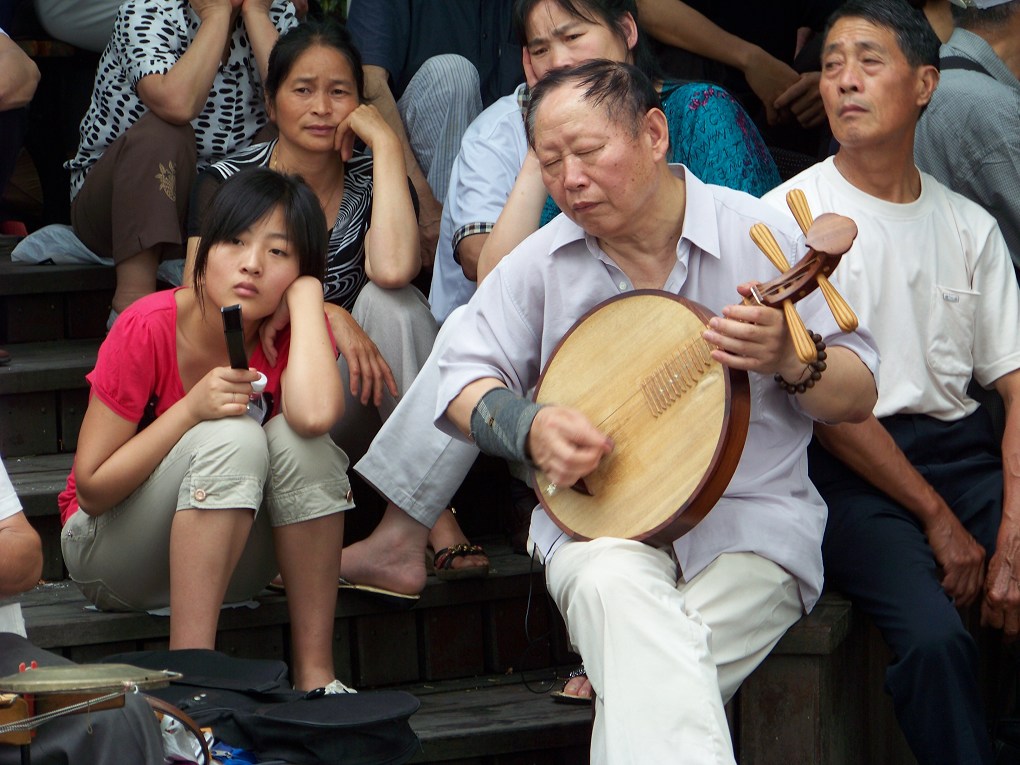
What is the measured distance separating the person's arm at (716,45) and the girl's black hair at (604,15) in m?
0.93

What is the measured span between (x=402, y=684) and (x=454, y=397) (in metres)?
0.98

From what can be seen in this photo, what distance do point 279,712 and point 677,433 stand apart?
870 mm

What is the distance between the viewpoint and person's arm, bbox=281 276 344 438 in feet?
9.81

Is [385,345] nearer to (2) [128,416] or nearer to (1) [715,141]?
(2) [128,416]

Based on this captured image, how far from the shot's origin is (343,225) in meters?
3.83

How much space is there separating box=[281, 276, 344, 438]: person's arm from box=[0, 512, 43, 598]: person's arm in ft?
2.27

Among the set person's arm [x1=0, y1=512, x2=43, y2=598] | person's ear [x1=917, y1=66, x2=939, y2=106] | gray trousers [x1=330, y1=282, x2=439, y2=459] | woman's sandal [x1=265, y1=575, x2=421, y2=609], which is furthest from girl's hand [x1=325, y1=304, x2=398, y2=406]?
person's ear [x1=917, y1=66, x2=939, y2=106]

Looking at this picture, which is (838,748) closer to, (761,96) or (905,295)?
(905,295)

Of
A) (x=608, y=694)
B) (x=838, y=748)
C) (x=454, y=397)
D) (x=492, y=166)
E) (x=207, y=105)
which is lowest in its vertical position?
(x=838, y=748)

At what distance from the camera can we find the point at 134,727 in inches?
84.3

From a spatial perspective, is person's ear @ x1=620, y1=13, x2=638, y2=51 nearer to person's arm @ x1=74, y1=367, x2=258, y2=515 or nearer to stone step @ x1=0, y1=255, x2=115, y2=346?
Answer: person's arm @ x1=74, y1=367, x2=258, y2=515

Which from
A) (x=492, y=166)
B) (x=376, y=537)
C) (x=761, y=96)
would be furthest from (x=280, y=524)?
(x=761, y=96)

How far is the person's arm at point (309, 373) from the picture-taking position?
2990 millimetres

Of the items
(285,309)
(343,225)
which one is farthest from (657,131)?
(343,225)
